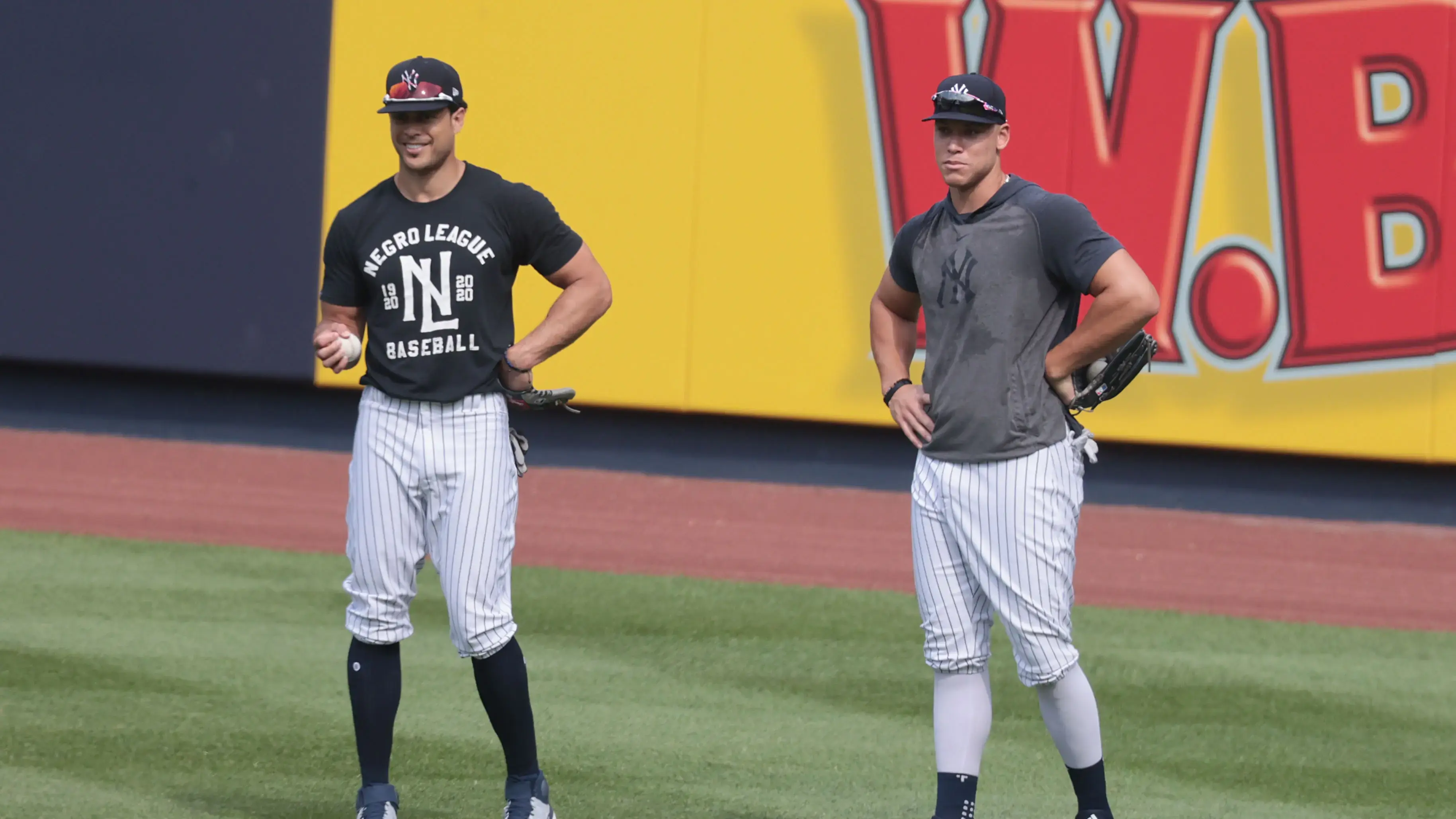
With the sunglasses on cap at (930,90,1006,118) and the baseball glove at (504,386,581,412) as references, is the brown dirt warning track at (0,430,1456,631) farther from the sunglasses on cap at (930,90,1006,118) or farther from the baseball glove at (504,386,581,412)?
the sunglasses on cap at (930,90,1006,118)

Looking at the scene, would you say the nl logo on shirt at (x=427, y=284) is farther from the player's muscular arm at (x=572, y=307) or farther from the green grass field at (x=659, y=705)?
the green grass field at (x=659, y=705)

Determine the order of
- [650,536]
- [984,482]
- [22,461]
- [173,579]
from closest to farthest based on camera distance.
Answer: [984,482] → [173,579] → [650,536] → [22,461]

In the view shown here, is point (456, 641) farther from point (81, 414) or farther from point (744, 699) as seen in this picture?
point (81, 414)

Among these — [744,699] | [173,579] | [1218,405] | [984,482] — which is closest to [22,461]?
[173,579]

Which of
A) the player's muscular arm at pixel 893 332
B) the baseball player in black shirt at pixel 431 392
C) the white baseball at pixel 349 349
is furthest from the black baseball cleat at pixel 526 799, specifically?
the player's muscular arm at pixel 893 332

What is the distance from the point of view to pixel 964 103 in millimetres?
4859

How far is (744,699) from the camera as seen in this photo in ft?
25.3

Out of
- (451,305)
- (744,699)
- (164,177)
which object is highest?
(164,177)

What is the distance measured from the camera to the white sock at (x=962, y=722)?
510 centimetres

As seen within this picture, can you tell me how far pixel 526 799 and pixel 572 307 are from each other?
1507 mm

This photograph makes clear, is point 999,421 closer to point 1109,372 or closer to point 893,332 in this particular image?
point 1109,372

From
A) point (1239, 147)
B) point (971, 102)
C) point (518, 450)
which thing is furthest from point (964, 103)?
point (1239, 147)

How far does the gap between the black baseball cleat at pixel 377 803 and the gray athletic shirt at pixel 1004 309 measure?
194 cm

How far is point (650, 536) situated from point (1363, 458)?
240 inches
